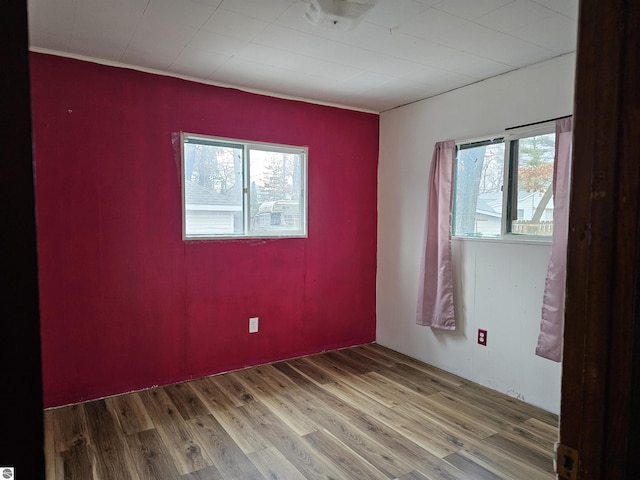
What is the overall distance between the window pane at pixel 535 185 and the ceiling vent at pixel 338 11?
151 cm

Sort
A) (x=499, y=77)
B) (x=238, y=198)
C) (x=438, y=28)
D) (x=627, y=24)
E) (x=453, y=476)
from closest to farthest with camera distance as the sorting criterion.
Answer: (x=627, y=24) < (x=453, y=476) < (x=438, y=28) < (x=499, y=77) < (x=238, y=198)

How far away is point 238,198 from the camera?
312cm

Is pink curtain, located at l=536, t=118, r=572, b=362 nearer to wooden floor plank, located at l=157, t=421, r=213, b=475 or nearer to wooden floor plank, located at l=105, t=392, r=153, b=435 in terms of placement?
wooden floor plank, located at l=157, t=421, r=213, b=475

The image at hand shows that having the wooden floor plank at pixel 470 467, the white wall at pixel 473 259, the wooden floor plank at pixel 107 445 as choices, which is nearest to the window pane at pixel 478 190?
the white wall at pixel 473 259

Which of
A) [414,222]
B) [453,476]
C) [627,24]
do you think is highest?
[627,24]

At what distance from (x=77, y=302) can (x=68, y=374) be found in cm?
47

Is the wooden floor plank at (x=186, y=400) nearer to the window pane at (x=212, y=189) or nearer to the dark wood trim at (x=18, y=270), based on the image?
the window pane at (x=212, y=189)

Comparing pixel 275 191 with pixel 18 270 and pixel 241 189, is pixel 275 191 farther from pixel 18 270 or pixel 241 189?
pixel 18 270

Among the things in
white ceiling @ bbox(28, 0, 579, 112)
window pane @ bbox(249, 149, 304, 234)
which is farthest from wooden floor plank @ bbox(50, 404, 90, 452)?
white ceiling @ bbox(28, 0, 579, 112)

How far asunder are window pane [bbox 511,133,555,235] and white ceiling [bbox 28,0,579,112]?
0.53 metres

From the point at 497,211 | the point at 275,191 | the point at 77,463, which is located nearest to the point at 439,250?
the point at 497,211

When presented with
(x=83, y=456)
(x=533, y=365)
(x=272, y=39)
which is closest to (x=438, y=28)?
(x=272, y=39)

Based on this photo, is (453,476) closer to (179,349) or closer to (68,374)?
(179,349)

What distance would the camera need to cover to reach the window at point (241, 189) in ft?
9.59
